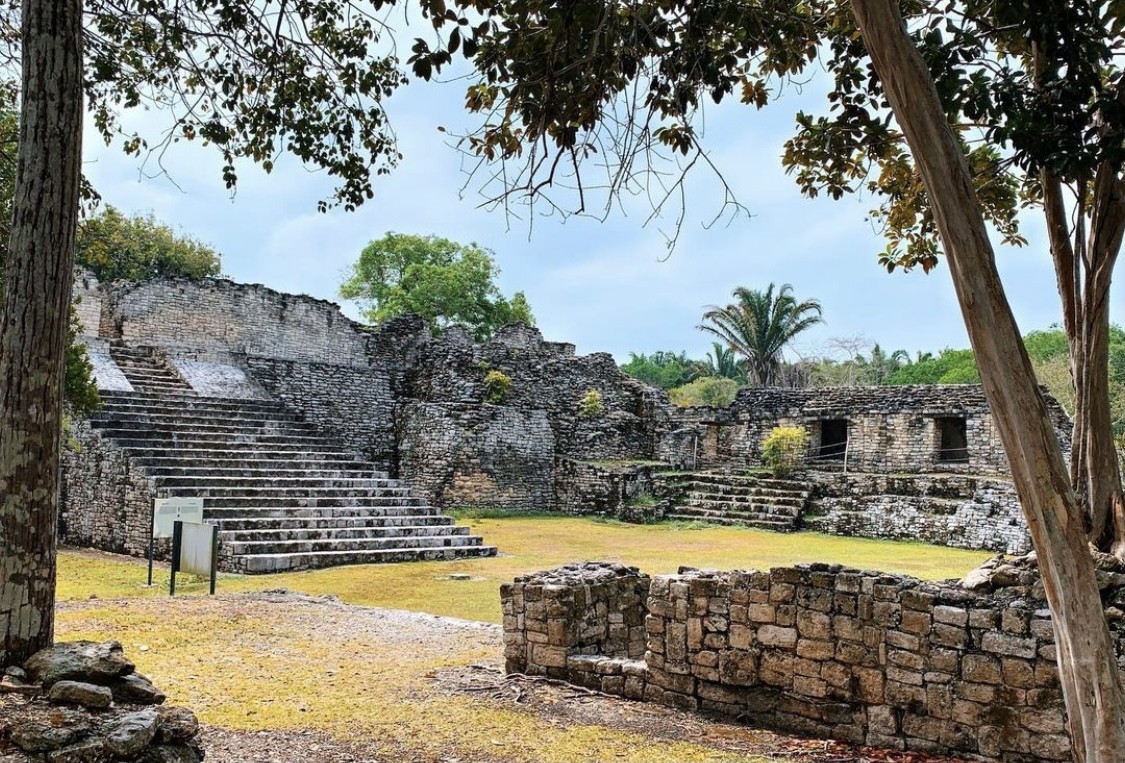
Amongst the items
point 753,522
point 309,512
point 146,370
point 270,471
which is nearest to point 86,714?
point 309,512

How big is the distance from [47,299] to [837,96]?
4.58 meters

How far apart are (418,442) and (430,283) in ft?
73.3

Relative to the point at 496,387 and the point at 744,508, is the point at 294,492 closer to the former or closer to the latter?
the point at 496,387

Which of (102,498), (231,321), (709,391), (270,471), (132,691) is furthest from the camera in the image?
(709,391)

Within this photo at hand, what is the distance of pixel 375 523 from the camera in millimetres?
13023

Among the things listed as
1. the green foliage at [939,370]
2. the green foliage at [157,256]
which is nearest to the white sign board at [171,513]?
the green foliage at [157,256]

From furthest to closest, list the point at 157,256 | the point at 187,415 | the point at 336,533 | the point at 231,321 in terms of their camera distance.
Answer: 1. the point at 157,256
2. the point at 231,321
3. the point at 187,415
4. the point at 336,533

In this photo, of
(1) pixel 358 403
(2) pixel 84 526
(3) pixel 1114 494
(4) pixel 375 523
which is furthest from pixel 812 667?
(1) pixel 358 403

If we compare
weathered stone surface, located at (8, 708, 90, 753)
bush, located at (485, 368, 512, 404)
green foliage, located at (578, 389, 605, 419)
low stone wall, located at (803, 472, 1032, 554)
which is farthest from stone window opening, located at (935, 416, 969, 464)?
weathered stone surface, located at (8, 708, 90, 753)

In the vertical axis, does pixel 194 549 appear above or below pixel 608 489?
below

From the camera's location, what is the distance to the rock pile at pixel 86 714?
3.01m

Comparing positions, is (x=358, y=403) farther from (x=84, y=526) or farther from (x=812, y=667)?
(x=812, y=667)

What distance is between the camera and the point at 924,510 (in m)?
16.0

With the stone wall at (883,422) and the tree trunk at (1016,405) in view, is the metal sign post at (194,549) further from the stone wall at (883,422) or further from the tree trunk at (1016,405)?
the stone wall at (883,422)
